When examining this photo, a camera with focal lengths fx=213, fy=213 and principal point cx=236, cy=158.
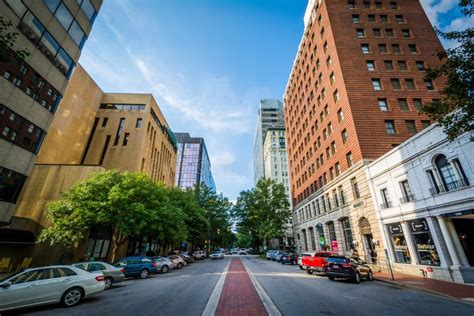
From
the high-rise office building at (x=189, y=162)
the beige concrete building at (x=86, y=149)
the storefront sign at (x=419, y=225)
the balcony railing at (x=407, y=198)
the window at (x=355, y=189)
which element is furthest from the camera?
the high-rise office building at (x=189, y=162)

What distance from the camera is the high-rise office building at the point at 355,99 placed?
23.7 m

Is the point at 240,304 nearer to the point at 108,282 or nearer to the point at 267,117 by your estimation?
the point at 108,282

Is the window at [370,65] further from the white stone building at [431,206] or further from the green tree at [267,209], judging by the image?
the green tree at [267,209]

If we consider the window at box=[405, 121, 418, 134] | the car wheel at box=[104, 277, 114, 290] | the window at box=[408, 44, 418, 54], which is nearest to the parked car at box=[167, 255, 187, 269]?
the car wheel at box=[104, 277, 114, 290]

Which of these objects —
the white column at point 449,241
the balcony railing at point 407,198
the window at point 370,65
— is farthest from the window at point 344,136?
the white column at point 449,241

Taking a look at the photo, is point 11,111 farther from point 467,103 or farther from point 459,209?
point 459,209

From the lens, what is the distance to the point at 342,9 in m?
32.4

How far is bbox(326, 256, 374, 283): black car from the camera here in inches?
521

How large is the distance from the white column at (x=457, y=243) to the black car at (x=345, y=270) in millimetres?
5529

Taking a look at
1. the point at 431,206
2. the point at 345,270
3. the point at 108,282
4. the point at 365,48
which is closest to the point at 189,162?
the point at 365,48

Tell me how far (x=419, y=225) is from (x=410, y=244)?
1.89 metres

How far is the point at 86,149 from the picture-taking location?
36.1 meters

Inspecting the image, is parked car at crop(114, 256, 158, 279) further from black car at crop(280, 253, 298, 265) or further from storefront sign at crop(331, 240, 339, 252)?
storefront sign at crop(331, 240, 339, 252)

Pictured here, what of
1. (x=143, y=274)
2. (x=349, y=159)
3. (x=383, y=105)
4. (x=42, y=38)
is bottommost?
(x=143, y=274)
